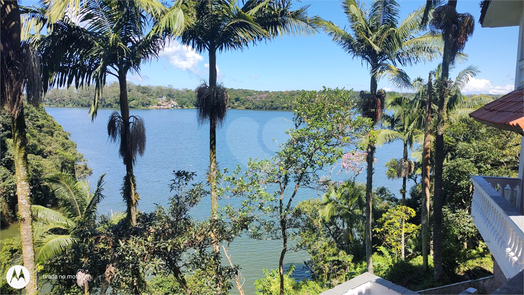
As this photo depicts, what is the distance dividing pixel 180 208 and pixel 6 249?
309 inches

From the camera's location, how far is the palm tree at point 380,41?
40.5ft

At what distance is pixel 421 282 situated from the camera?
13961mm

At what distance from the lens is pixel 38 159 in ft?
72.2

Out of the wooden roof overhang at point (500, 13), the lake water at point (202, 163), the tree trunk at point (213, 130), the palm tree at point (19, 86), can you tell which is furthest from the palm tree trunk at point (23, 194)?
the wooden roof overhang at point (500, 13)

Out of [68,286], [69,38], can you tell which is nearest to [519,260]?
[69,38]

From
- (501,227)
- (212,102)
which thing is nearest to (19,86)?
(212,102)

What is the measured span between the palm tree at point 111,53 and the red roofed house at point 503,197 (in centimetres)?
664

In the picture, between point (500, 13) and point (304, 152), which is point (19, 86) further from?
point (500, 13)

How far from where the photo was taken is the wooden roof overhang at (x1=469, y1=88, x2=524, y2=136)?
4.39 m

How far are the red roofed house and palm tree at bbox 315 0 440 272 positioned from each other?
4.08 m

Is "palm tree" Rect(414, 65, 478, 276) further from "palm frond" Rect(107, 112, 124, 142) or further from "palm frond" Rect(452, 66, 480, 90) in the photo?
"palm frond" Rect(107, 112, 124, 142)

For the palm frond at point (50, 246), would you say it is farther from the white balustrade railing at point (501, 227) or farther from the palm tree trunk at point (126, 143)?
the white balustrade railing at point (501, 227)

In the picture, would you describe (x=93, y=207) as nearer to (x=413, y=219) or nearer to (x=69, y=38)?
(x=69, y=38)

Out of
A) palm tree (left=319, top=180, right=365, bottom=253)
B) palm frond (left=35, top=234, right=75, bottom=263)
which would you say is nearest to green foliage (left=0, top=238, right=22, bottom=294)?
palm frond (left=35, top=234, right=75, bottom=263)
